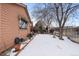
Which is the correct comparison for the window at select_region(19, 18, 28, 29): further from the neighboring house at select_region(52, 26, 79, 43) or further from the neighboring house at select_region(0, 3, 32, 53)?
the neighboring house at select_region(52, 26, 79, 43)

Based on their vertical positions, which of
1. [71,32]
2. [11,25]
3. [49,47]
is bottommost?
[49,47]

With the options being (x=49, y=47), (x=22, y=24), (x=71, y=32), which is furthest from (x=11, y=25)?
(x=71, y=32)

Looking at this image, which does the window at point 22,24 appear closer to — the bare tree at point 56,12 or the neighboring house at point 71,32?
the bare tree at point 56,12

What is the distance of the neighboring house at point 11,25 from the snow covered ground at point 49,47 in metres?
0.35

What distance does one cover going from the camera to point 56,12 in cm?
345

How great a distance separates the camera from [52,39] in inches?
138

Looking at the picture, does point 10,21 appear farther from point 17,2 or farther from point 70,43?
point 70,43

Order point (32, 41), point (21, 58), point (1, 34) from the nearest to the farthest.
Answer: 1. point (21, 58)
2. point (1, 34)
3. point (32, 41)

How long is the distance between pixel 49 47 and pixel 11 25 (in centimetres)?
93

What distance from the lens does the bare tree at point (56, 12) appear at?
3383mm

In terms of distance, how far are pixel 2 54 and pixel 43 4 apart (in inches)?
45.8

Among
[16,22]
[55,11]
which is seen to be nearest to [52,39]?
[55,11]

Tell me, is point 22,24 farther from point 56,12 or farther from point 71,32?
point 71,32

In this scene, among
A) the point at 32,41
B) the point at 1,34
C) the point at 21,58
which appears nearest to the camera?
the point at 21,58
